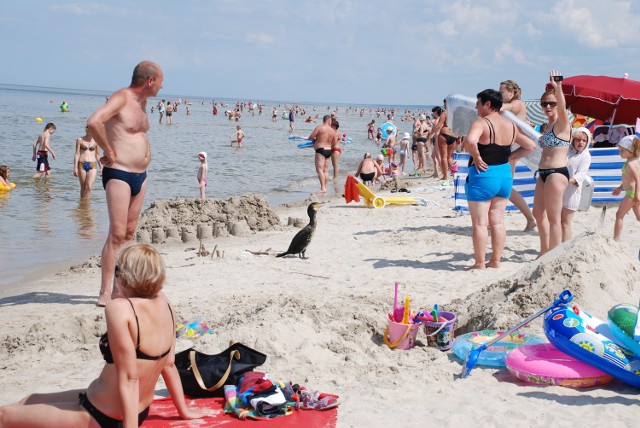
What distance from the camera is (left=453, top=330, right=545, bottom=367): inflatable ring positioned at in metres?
4.42

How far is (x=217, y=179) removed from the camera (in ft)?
63.4

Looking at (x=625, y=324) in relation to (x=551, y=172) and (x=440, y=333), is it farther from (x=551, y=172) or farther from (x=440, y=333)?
(x=551, y=172)

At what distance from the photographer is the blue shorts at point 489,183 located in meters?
6.58

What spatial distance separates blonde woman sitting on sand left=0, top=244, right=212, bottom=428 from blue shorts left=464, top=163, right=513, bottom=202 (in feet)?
13.5

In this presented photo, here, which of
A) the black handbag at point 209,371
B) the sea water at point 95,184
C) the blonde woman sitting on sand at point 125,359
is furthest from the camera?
the sea water at point 95,184

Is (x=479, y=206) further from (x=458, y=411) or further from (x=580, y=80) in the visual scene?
(x=580, y=80)

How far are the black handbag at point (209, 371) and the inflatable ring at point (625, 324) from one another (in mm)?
2159

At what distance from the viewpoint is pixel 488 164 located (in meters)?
6.57

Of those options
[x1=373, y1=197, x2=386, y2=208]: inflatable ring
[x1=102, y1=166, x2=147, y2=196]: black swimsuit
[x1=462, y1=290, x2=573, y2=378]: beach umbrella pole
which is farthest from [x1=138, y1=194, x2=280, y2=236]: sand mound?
[x1=462, y1=290, x2=573, y2=378]: beach umbrella pole

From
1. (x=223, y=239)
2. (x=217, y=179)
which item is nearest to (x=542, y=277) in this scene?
(x=223, y=239)

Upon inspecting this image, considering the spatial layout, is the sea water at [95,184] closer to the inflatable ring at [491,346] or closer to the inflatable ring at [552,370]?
the inflatable ring at [491,346]

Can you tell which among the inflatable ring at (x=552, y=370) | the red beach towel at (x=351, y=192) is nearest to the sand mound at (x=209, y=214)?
the red beach towel at (x=351, y=192)

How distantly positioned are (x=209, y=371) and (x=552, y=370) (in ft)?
6.69

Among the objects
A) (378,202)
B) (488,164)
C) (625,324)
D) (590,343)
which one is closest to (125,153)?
(488,164)
